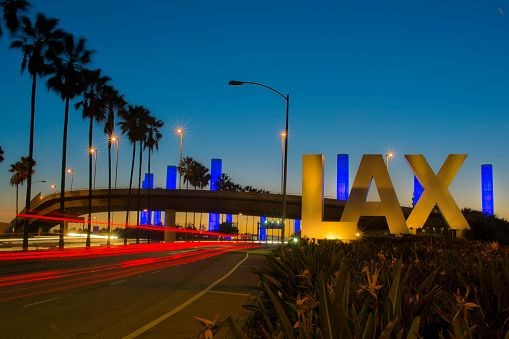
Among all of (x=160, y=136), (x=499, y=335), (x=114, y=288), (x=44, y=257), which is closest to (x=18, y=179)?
(x=160, y=136)

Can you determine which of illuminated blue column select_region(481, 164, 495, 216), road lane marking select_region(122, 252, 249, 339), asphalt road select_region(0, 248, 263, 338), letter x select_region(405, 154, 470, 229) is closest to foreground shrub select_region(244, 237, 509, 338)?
road lane marking select_region(122, 252, 249, 339)

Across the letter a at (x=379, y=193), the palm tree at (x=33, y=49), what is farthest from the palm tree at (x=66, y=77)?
the letter a at (x=379, y=193)

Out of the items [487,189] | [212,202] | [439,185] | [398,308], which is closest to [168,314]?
[398,308]

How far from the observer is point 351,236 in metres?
35.0

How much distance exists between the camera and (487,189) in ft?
237

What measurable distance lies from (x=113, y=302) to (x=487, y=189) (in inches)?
2559

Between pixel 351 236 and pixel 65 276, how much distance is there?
17.3 metres

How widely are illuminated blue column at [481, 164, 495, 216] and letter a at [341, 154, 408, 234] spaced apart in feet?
131

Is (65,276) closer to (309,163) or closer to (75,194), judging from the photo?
(309,163)

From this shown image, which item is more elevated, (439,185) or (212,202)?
(439,185)

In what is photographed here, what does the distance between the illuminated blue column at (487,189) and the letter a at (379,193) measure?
4006cm

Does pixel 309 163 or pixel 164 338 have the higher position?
pixel 309 163

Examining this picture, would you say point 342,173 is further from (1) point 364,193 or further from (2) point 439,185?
(1) point 364,193

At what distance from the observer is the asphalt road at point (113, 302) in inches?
440
